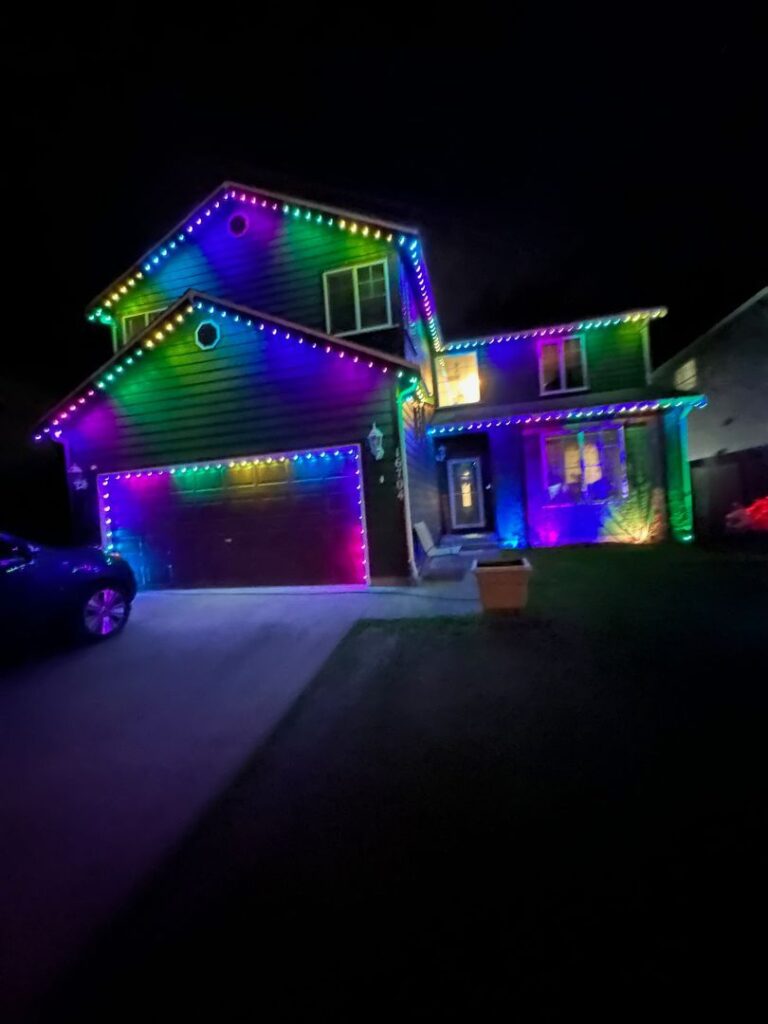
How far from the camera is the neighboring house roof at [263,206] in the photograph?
10406 mm

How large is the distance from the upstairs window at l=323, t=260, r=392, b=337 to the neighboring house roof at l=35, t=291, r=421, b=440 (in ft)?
3.24

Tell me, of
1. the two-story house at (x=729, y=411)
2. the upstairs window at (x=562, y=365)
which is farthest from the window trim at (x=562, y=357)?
the two-story house at (x=729, y=411)

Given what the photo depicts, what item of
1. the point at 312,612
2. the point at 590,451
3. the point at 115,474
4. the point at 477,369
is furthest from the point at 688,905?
the point at 477,369

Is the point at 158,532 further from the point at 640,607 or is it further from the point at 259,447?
the point at 640,607

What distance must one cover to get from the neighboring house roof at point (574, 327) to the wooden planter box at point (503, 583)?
921cm

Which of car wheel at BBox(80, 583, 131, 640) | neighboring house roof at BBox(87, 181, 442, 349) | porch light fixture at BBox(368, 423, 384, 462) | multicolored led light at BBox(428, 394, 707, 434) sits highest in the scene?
neighboring house roof at BBox(87, 181, 442, 349)

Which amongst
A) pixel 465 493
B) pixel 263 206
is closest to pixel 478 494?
pixel 465 493

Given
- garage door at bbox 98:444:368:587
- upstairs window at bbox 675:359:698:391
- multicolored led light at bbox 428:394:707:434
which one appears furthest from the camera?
upstairs window at bbox 675:359:698:391

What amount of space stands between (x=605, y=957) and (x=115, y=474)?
10.9m

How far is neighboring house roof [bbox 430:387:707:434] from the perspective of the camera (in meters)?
12.0

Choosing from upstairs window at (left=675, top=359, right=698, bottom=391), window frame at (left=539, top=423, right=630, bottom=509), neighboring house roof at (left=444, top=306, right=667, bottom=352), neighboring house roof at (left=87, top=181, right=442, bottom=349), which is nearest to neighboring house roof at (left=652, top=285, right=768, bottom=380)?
upstairs window at (left=675, top=359, right=698, bottom=391)

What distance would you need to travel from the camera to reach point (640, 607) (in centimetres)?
698

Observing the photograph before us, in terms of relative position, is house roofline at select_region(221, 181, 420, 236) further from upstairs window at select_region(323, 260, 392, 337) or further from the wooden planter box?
the wooden planter box

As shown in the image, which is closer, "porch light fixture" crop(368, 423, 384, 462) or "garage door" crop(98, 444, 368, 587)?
"porch light fixture" crop(368, 423, 384, 462)
